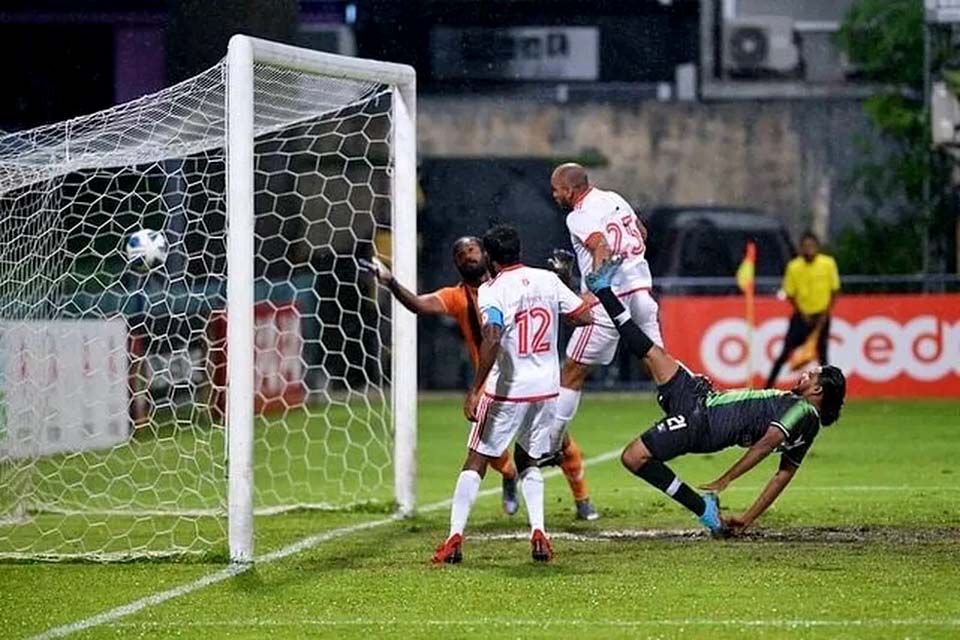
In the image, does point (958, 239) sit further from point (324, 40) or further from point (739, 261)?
point (324, 40)

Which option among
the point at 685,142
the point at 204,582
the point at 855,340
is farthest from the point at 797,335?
the point at 204,582

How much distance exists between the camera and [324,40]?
1250 inches

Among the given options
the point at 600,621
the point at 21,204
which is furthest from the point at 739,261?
the point at 600,621

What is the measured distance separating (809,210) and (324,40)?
810 centimetres

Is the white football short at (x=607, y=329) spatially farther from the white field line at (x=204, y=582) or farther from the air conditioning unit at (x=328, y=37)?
the air conditioning unit at (x=328, y=37)

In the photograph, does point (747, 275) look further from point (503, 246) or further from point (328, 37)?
point (503, 246)

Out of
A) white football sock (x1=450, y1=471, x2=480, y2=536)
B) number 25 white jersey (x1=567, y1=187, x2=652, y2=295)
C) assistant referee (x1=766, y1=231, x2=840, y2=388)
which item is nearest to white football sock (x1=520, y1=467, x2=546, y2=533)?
white football sock (x1=450, y1=471, x2=480, y2=536)

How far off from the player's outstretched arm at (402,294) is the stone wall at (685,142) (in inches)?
789

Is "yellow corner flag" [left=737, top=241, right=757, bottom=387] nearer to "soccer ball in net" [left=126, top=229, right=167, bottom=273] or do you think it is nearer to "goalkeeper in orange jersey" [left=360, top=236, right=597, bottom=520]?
"goalkeeper in orange jersey" [left=360, top=236, right=597, bottom=520]

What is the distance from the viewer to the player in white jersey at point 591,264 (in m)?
13.0

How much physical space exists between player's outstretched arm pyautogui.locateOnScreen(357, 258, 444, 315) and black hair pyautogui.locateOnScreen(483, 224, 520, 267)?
0.58 m

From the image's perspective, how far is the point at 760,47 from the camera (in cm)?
3262

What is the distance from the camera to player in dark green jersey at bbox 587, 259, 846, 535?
471 inches

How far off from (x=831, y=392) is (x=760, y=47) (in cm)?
2136
